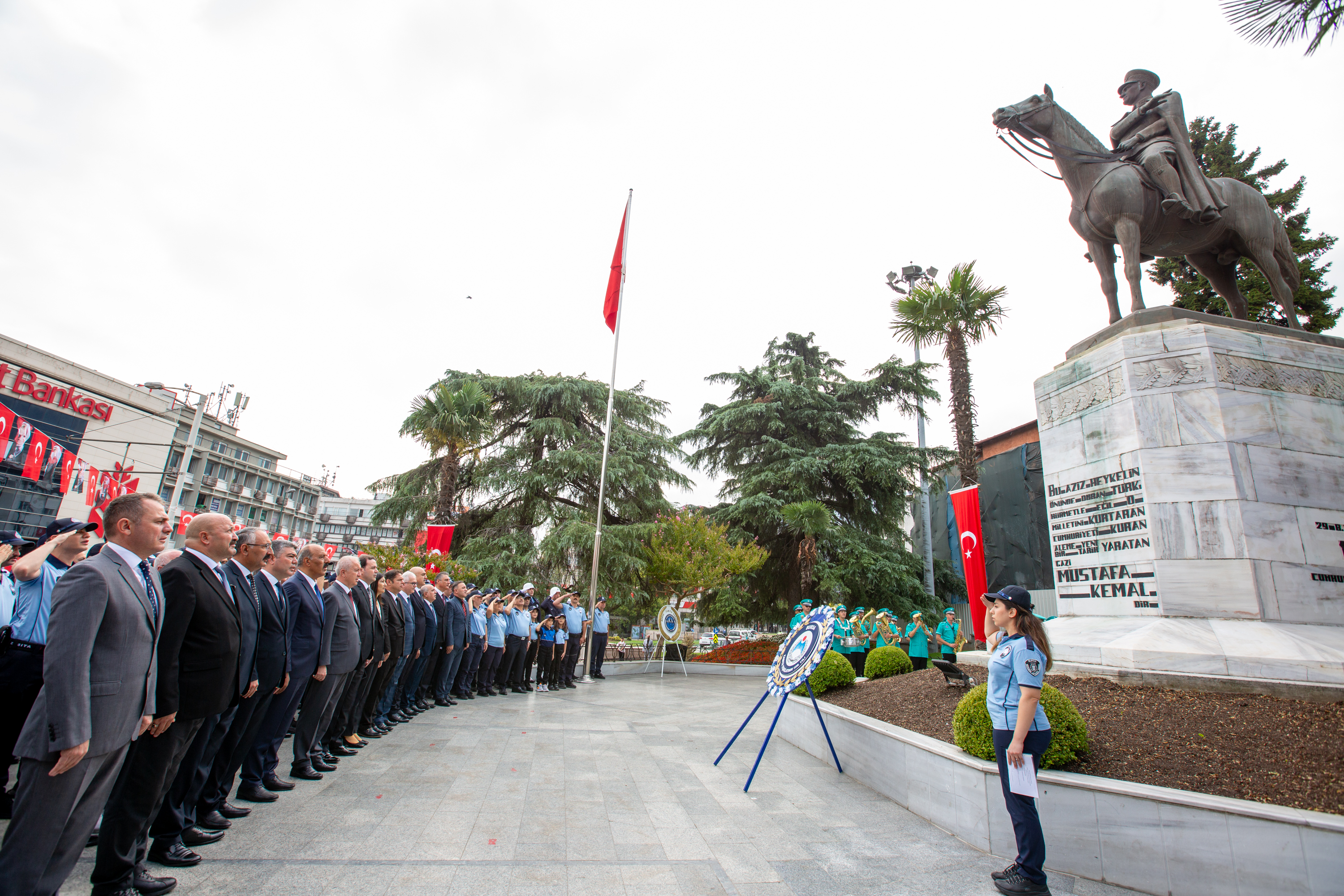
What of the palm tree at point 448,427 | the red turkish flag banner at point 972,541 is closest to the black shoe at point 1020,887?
the red turkish flag banner at point 972,541

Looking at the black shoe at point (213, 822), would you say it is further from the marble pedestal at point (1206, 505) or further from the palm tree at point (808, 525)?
the palm tree at point (808, 525)

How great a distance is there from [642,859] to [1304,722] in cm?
465

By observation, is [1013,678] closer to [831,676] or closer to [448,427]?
[831,676]

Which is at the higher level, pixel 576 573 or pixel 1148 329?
pixel 1148 329

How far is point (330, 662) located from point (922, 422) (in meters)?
Result: 21.9

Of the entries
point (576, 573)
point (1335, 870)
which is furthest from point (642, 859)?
point (576, 573)

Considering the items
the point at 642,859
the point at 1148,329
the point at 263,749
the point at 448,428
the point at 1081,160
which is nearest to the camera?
the point at 642,859

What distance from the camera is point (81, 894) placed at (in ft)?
9.54

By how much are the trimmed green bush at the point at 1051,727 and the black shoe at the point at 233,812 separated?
506 centimetres

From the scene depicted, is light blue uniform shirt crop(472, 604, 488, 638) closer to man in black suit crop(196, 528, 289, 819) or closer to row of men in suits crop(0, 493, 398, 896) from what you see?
row of men in suits crop(0, 493, 398, 896)

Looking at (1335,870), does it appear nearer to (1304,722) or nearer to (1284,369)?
(1304,722)

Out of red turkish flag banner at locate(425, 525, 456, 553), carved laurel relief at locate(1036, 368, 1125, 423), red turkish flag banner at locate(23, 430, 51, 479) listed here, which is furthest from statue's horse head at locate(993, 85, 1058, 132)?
red turkish flag banner at locate(23, 430, 51, 479)

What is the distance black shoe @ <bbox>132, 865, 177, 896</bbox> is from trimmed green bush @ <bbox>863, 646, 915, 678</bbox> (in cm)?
781

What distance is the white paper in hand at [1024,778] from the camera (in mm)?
3371
